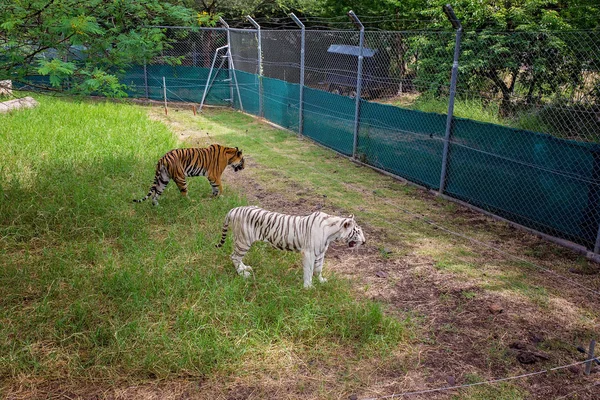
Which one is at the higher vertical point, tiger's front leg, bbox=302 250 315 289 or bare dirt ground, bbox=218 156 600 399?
tiger's front leg, bbox=302 250 315 289

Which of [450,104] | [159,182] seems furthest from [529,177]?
[159,182]

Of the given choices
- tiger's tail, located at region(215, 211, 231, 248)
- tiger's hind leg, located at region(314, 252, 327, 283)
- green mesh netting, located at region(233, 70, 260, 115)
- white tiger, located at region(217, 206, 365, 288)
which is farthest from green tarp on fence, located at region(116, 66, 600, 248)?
tiger's tail, located at region(215, 211, 231, 248)

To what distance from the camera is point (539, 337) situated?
4.18 meters

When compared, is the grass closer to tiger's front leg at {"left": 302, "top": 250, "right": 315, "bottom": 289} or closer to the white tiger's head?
tiger's front leg at {"left": 302, "top": 250, "right": 315, "bottom": 289}

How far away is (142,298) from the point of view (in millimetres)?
4434

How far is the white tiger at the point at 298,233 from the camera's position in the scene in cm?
468

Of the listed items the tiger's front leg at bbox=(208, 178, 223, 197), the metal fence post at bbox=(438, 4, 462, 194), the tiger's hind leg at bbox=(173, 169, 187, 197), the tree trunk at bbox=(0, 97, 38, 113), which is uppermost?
the metal fence post at bbox=(438, 4, 462, 194)

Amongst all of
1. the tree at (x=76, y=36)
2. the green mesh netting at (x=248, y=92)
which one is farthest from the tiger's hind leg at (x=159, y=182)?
the green mesh netting at (x=248, y=92)

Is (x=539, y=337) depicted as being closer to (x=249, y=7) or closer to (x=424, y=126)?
(x=424, y=126)

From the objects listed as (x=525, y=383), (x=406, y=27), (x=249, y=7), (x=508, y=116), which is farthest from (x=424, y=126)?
(x=249, y=7)

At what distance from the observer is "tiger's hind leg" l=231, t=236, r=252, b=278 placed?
4.90m

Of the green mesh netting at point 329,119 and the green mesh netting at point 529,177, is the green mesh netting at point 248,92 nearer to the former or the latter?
the green mesh netting at point 329,119

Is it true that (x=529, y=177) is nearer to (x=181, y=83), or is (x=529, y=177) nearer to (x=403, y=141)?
(x=403, y=141)

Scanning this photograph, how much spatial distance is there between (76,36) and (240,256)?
2598mm
